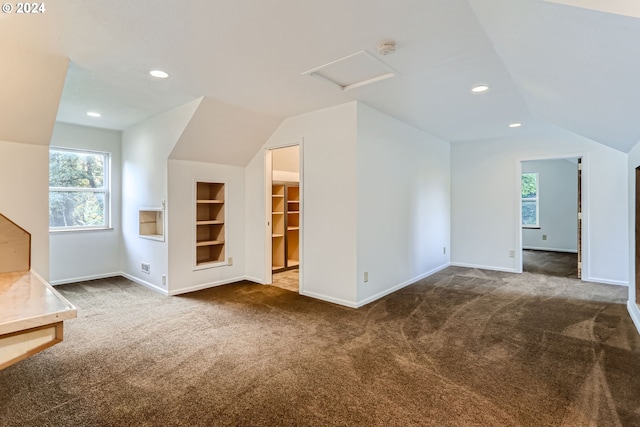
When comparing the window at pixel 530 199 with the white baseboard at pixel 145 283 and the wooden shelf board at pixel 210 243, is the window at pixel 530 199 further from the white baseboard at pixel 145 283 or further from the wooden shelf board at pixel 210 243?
the white baseboard at pixel 145 283

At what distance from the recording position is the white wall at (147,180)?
13.9 feet

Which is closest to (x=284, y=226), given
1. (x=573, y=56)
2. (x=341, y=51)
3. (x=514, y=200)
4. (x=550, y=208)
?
(x=341, y=51)

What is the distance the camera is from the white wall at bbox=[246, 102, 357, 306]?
3766mm

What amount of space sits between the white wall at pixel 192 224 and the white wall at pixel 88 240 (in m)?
1.82

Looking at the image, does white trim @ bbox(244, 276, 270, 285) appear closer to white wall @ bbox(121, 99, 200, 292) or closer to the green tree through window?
white wall @ bbox(121, 99, 200, 292)

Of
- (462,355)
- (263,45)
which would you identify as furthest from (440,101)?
(462,355)

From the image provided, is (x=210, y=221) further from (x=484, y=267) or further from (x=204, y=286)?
(x=484, y=267)

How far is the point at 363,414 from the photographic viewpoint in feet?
6.04

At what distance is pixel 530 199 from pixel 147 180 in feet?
29.4

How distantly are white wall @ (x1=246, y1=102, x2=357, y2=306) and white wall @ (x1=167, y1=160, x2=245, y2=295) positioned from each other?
1.14 m

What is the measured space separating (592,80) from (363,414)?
99.2 inches

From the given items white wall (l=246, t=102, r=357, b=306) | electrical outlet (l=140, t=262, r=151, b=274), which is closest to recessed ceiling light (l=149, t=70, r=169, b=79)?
white wall (l=246, t=102, r=357, b=306)

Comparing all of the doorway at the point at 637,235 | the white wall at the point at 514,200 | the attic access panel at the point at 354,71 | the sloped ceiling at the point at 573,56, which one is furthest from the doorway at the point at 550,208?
the attic access panel at the point at 354,71

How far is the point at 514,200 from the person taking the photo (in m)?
5.57
